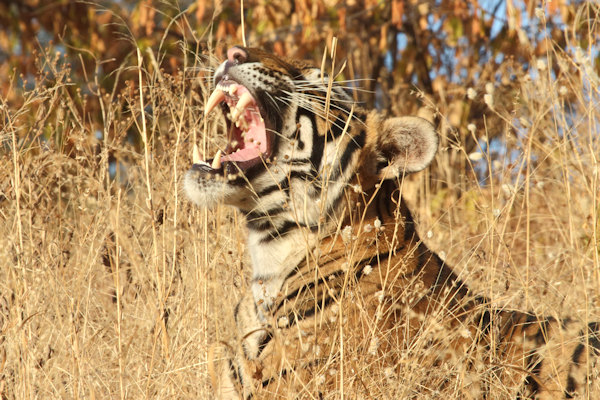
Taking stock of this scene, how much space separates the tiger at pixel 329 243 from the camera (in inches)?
108

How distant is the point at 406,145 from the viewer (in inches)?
123

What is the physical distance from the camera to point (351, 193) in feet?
10.3

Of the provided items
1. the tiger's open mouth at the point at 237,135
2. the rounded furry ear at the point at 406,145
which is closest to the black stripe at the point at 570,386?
the rounded furry ear at the point at 406,145

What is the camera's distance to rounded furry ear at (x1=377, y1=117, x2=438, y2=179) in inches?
120

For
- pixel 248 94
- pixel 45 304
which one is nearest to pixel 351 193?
pixel 248 94

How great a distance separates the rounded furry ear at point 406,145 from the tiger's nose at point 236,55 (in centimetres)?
62

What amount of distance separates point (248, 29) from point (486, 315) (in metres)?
4.98

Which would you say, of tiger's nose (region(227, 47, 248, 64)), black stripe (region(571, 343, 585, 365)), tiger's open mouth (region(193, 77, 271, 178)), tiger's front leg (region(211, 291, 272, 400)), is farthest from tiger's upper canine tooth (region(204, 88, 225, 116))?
black stripe (region(571, 343, 585, 365))

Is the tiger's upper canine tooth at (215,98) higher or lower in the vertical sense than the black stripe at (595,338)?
higher

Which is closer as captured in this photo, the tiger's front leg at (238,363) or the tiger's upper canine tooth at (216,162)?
the tiger's front leg at (238,363)

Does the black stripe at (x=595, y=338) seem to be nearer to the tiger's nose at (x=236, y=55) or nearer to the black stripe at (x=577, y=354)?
the black stripe at (x=577, y=354)

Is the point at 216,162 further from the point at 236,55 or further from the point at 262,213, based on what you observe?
the point at 236,55

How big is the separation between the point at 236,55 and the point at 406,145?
2.50 feet

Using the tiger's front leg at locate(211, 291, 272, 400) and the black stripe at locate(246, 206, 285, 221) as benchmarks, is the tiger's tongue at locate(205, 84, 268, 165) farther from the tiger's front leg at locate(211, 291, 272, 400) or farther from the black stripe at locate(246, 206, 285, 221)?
the tiger's front leg at locate(211, 291, 272, 400)
